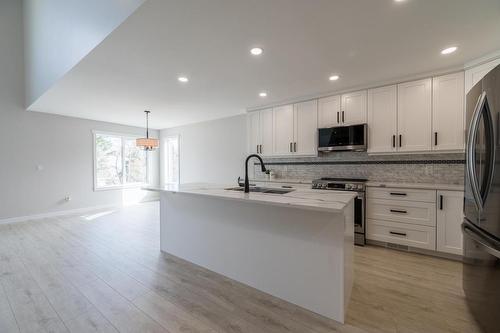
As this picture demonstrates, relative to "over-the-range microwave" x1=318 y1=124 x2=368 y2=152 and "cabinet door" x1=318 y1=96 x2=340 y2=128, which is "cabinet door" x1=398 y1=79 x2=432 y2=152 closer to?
"over-the-range microwave" x1=318 y1=124 x2=368 y2=152

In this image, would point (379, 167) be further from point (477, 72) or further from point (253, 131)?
point (253, 131)

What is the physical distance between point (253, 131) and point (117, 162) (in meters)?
4.42

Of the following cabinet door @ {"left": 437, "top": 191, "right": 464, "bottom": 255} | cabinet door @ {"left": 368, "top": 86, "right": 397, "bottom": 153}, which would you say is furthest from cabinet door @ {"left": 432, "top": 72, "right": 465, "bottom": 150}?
cabinet door @ {"left": 437, "top": 191, "right": 464, "bottom": 255}

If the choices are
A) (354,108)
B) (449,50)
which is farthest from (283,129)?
(449,50)

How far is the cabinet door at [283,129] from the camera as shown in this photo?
4211 mm

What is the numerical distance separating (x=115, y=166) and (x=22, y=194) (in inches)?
79.8

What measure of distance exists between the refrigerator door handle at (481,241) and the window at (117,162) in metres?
7.24

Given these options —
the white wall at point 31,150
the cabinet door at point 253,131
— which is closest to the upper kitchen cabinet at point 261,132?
the cabinet door at point 253,131

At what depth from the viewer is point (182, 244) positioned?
9.16 ft

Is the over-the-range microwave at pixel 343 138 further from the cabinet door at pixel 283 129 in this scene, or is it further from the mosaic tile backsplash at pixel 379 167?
the cabinet door at pixel 283 129

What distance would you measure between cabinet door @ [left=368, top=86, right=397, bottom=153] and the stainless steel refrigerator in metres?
1.57

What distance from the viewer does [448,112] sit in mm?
2838

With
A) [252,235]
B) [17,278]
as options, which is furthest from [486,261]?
[17,278]

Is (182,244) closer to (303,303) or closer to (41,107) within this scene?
(303,303)
